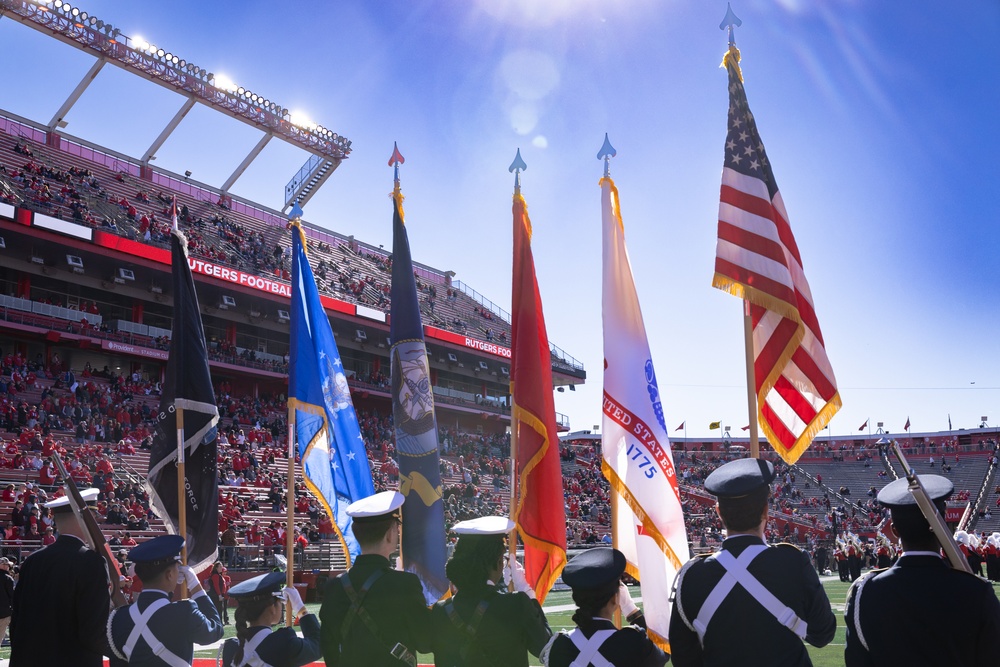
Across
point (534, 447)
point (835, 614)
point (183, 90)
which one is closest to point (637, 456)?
point (534, 447)

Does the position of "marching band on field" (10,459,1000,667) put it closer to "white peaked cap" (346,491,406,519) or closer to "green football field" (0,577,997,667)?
"white peaked cap" (346,491,406,519)

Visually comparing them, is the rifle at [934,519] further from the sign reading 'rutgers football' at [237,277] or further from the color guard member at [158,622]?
the sign reading 'rutgers football' at [237,277]

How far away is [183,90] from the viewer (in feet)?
143

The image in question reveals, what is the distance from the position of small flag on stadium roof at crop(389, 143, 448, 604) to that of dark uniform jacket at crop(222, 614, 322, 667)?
3976 mm

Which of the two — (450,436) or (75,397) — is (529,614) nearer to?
(75,397)

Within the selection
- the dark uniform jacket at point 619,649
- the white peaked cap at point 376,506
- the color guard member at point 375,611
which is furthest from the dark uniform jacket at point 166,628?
the dark uniform jacket at point 619,649

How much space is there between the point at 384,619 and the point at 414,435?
18.6 ft

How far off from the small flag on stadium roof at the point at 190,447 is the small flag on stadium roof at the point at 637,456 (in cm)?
413

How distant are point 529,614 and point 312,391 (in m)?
6.30

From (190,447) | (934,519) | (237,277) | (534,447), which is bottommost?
(934,519)

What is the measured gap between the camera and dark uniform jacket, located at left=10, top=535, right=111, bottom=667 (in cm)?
520

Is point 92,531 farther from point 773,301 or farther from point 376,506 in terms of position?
point 773,301

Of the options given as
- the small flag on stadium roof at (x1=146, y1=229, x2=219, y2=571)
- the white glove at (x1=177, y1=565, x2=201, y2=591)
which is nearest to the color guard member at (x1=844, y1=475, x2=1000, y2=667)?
the white glove at (x1=177, y1=565, x2=201, y2=591)

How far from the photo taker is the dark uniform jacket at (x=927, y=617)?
3.27 meters
